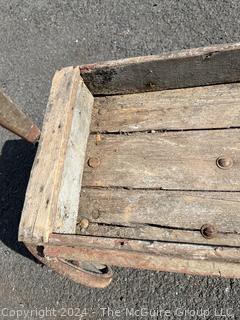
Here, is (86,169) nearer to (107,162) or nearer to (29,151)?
(107,162)

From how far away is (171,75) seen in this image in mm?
2475

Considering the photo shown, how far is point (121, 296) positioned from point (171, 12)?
2644 millimetres

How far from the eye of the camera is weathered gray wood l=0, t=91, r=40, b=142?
8.25 ft

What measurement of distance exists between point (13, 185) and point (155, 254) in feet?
6.69

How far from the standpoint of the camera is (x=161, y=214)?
2297 millimetres

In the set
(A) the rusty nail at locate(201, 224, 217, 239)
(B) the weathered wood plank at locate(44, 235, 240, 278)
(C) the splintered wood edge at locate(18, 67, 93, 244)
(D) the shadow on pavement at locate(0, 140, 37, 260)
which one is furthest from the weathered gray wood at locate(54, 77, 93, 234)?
(D) the shadow on pavement at locate(0, 140, 37, 260)

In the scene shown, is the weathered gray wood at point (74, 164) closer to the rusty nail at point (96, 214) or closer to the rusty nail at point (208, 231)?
the rusty nail at point (96, 214)

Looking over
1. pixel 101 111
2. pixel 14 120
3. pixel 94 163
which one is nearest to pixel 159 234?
pixel 94 163

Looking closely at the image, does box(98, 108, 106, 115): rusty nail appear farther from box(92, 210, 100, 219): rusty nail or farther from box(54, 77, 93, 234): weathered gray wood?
box(92, 210, 100, 219): rusty nail

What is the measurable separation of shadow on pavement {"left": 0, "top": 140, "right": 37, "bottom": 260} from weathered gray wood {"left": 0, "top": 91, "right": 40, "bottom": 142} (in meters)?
0.51

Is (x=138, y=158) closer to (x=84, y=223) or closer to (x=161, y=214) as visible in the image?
(x=161, y=214)

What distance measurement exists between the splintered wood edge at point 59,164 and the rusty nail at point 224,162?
84 centimetres

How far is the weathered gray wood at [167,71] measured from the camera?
228cm

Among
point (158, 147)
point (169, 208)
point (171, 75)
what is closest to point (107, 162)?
point (158, 147)
